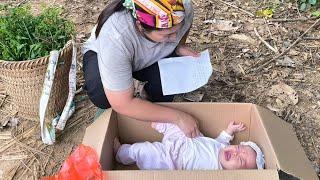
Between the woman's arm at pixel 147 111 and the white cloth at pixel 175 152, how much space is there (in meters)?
0.05

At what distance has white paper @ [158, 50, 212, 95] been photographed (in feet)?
6.41

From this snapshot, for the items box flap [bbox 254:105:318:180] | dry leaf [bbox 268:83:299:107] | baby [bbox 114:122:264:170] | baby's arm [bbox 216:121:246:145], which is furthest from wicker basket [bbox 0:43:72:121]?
dry leaf [bbox 268:83:299:107]

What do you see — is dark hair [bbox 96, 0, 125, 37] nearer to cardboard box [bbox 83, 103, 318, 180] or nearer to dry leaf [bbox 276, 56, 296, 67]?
cardboard box [bbox 83, 103, 318, 180]

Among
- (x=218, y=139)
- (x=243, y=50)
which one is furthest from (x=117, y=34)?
(x=243, y=50)

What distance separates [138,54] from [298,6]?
5.23 ft

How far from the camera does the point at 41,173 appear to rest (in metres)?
2.00

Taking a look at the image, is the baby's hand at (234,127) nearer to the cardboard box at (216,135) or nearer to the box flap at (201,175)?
the cardboard box at (216,135)

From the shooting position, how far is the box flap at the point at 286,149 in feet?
5.00

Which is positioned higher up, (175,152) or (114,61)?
(114,61)

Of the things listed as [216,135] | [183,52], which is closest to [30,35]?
[183,52]

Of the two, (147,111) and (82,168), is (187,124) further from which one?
(82,168)

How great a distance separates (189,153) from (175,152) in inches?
2.1

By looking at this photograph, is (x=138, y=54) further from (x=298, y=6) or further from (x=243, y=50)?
(x=298, y=6)

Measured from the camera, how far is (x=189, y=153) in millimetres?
1830
